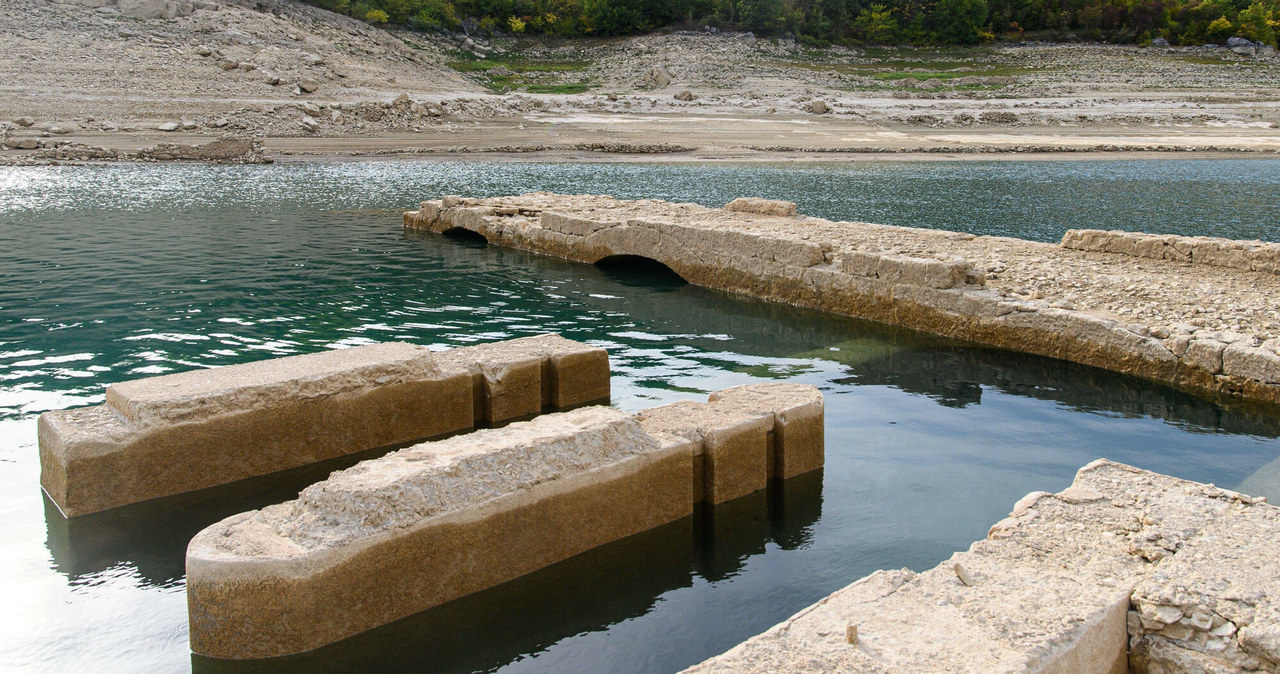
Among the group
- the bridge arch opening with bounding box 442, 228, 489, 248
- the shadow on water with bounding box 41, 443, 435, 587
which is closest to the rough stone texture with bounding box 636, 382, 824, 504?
the shadow on water with bounding box 41, 443, 435, 587

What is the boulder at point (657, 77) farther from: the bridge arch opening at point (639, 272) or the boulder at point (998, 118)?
the bridge arch opening at point (639, 272)

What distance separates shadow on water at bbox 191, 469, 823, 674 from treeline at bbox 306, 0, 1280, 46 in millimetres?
48657

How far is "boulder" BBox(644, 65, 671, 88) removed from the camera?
4300 cm

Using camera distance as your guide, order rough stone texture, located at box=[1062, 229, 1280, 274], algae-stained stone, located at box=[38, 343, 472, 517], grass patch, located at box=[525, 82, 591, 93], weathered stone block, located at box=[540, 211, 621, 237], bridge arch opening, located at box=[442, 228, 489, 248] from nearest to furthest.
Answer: algae-stained stone, located at box=[38, 343, 472, 517], rough stone texture, located at box=[1062, 229, 1280, 274], weathered stone block, located at box=[540, 211, 621, 237], bridge arch opening, located at box=[442, 228, 489, 248], grass patch, located at box=[525, 82, 591, 93]

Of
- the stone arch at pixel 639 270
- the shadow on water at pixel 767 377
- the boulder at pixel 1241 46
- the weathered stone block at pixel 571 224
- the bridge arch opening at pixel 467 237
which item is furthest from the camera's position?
the boulder at pixel 1241 46

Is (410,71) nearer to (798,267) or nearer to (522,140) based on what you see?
(522,140)

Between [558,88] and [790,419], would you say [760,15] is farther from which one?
[790,419]

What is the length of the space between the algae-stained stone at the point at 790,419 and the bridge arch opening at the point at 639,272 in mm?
6818

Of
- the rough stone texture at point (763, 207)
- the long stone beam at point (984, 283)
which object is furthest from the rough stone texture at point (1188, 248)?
the rough stone texture at point (763, 207)

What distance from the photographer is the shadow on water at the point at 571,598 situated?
421 cm

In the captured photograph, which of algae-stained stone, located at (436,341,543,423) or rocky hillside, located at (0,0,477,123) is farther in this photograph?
rocky hillside, located at (0,0,477,123)

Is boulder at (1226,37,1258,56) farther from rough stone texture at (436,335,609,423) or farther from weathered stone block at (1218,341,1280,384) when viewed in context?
rough stone texture at (436,335,609,423)

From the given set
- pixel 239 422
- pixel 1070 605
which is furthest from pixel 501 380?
pixel 1070 605

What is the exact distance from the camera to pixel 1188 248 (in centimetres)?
1116
